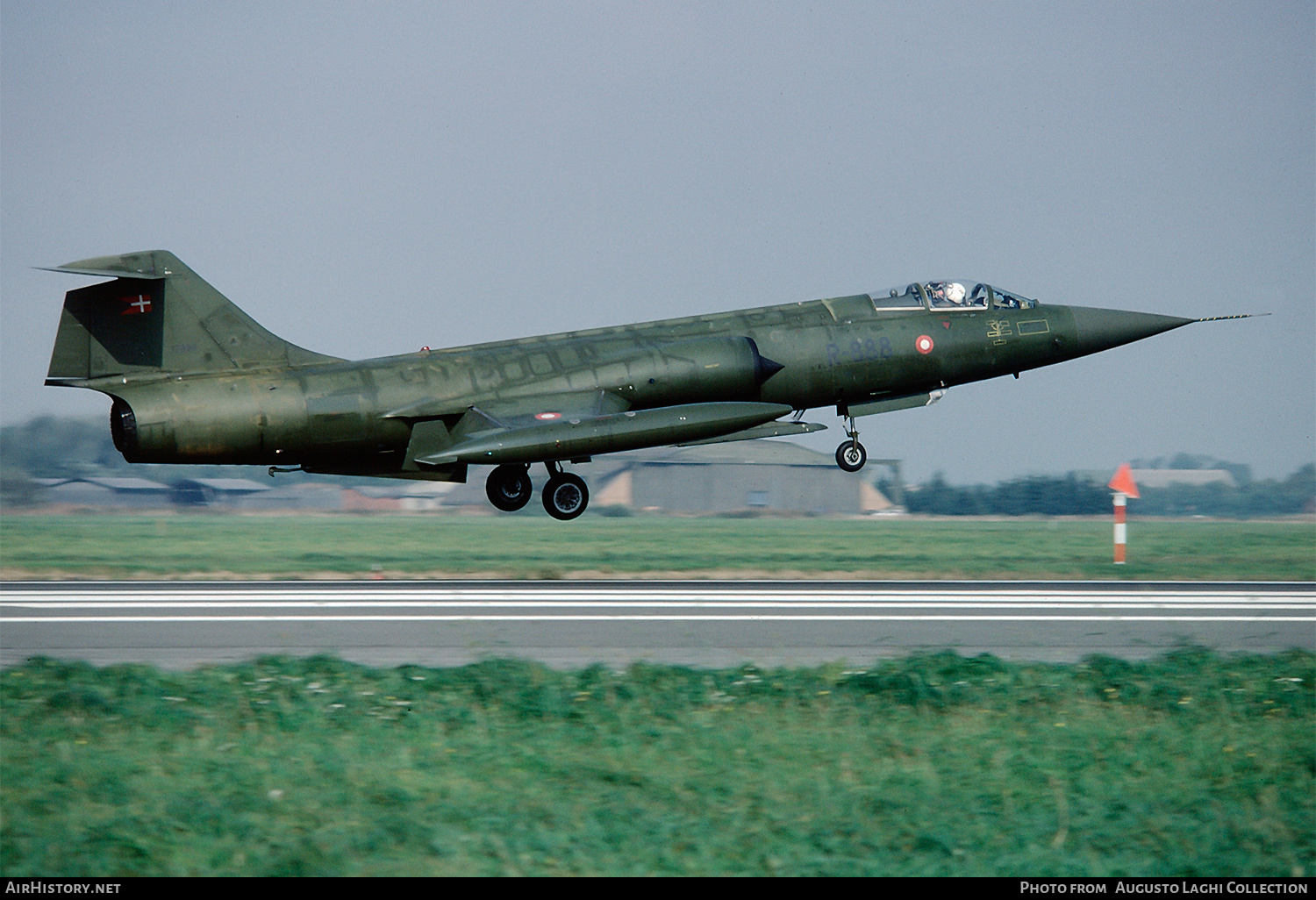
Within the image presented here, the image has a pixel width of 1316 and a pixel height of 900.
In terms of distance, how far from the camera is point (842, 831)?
666cm

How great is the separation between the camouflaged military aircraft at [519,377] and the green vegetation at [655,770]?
6.37 metres

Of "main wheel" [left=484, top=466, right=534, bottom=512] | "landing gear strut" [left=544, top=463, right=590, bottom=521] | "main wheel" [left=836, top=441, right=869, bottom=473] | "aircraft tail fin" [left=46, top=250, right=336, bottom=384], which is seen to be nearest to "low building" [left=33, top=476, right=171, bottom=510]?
"aircraft tail fin" [left=46, top=250, right=336, bottom=384]

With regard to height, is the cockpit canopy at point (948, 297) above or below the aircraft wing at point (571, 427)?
above

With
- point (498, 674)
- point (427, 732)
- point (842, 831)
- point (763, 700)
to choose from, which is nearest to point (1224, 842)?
point (842, 831)

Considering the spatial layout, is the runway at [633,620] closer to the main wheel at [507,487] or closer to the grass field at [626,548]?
the main wheel at [507,487]

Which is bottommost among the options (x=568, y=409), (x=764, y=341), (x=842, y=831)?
(x=842, y=831)

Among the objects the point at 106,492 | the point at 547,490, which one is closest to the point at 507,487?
the point at 547,490

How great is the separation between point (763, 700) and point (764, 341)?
10.2 metres

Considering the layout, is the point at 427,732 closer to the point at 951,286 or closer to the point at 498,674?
the point at 498,674

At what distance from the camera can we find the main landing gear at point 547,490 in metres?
19.0

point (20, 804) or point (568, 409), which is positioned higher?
point (568, 409)

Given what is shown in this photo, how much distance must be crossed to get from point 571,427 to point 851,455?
5057 millimetres

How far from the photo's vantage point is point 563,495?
1902cm

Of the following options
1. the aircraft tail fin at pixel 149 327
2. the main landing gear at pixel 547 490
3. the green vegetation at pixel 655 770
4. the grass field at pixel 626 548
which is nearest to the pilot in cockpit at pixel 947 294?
the grass field at pixel 626 548
